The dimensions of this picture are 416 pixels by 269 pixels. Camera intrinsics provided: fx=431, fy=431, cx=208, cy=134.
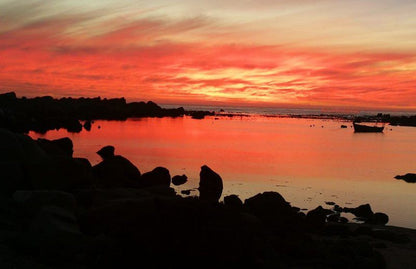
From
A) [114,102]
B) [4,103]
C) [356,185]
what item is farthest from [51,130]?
[114,102]

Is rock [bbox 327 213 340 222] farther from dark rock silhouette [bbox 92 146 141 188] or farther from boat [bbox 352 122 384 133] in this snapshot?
boat [bbox 352 122 384 133]

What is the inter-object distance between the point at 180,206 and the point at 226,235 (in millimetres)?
1400

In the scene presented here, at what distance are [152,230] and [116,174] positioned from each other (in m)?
11.4

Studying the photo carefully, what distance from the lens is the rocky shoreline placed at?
35.2 feet

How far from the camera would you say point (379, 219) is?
19.7 m

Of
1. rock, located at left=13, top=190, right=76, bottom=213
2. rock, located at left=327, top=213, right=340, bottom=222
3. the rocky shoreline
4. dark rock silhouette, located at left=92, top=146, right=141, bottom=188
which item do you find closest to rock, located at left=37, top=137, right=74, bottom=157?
dark rock silhouette, located at left=92, top=146, right=141, bottom=188

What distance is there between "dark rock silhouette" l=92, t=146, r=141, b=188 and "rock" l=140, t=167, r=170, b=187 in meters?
0.34

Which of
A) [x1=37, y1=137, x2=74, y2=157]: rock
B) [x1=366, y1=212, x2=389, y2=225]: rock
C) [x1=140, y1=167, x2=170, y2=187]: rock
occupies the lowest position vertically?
[x1=366, y1=212, x2=389, y2=225]: rock

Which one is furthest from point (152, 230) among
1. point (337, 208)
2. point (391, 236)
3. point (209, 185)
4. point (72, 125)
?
point (72, 125)

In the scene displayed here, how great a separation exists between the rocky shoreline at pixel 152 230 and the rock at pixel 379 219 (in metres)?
0.65

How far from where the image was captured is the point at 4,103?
280ft

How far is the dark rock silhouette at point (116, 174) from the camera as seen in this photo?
2114 centimetres

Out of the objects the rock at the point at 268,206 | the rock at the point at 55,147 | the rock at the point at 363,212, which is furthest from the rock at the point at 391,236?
the rock at the point at 55,147

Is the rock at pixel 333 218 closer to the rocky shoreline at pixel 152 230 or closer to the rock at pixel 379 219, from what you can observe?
the rocky shoreline at pixel 152 230
